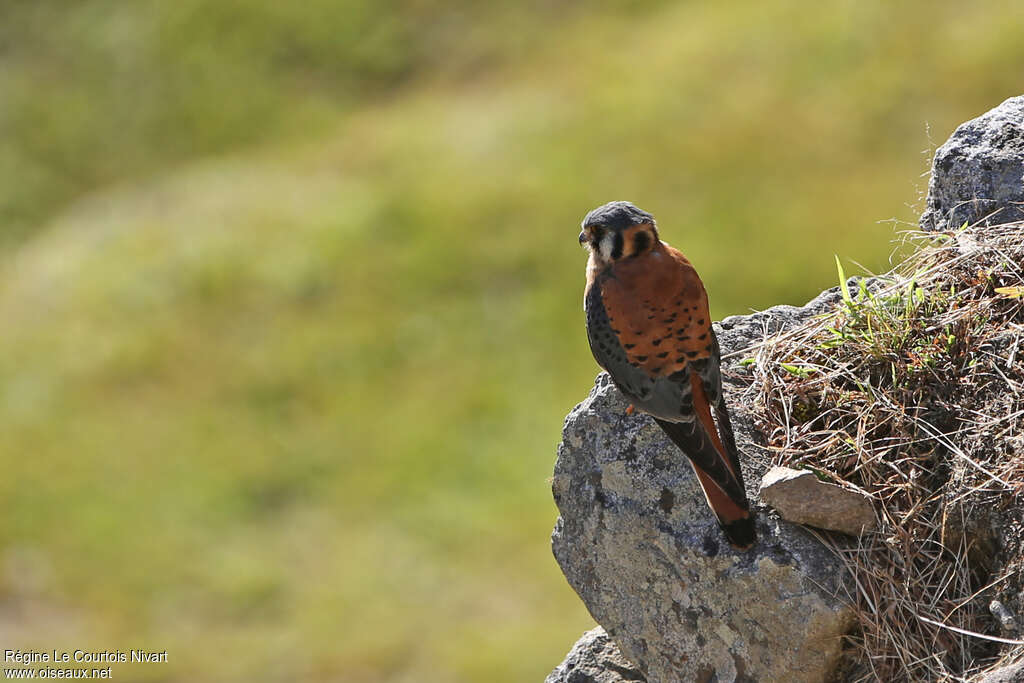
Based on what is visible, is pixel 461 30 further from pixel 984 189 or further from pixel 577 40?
pixel 984 189

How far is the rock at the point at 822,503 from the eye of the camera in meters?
3.20

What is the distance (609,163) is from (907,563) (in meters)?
16.1

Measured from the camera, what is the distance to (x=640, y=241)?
4285 mm

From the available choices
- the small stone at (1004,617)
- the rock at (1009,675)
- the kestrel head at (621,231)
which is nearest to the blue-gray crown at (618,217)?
the kestrel head at (621,231)

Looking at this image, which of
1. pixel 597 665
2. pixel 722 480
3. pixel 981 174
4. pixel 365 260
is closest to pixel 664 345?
pixel 722 480

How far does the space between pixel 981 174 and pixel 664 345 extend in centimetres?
141

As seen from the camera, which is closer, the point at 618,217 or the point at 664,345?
the point at 664,345

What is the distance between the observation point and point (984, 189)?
411 centimetres

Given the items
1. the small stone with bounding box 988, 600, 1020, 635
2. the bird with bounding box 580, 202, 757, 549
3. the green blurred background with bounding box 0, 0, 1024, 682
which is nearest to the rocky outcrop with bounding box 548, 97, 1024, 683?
the bird with bounding box 580, 202, 757, 549

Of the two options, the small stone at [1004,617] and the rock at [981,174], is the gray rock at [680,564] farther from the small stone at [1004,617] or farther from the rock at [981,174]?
the rock at [981,174]

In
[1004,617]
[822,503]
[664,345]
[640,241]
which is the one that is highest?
[640,241]

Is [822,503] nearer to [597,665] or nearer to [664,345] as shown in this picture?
[664,345]

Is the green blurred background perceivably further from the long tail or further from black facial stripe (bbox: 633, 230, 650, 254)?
the long tail

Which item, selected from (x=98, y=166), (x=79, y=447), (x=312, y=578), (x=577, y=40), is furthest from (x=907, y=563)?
(x=98, y=166)
